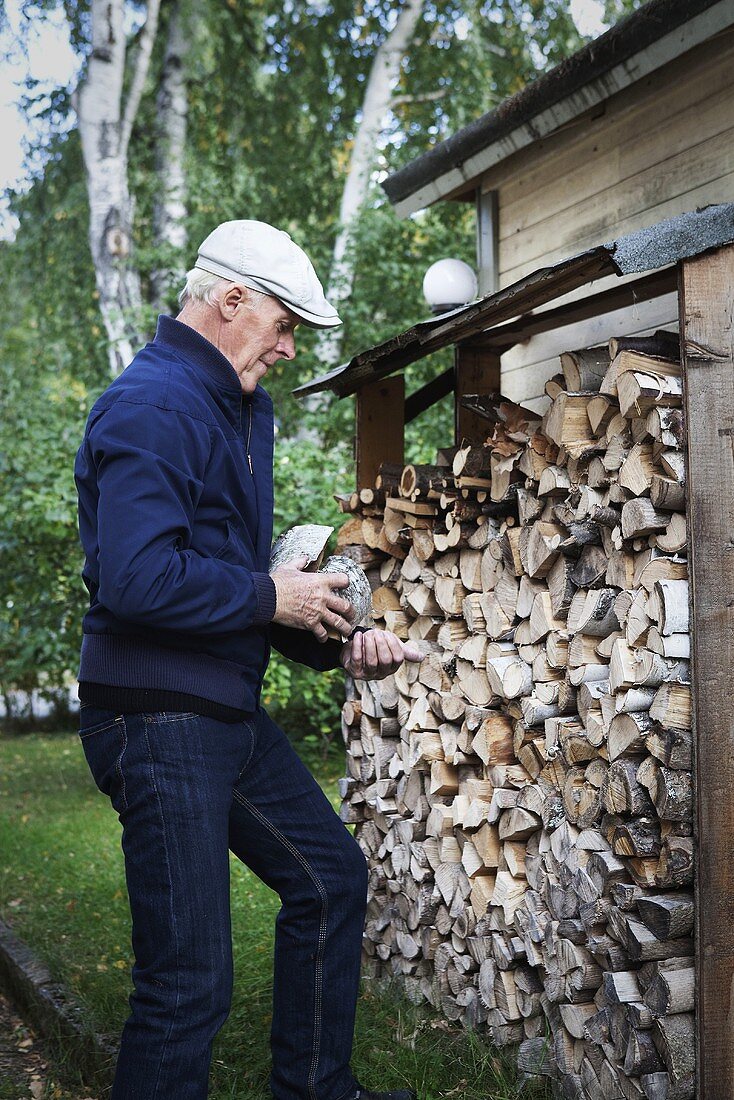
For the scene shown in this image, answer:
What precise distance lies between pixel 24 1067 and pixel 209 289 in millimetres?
2554

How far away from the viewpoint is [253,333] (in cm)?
244

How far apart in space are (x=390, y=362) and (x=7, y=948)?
273 centimetres

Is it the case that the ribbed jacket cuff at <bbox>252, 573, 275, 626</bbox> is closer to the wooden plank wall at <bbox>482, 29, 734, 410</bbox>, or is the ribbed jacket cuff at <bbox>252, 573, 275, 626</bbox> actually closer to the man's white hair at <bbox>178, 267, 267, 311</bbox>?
the man's white hair at <bbox>178, 267, 267, 311</bbox>

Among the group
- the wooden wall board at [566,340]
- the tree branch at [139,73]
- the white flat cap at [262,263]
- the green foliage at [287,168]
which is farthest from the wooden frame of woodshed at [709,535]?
the tree branch at [139,73]

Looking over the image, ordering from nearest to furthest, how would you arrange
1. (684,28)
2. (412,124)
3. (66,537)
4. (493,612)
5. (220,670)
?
(220,670)
(493,612)
(684,28)
(66,537)
(412,124)

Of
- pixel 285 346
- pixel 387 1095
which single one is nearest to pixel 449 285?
pixel 285 346

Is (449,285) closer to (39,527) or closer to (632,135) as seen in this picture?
(632,135)

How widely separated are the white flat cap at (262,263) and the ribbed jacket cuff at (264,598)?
0.61 m

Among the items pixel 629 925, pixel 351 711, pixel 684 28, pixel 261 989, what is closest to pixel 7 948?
pixel 261 989

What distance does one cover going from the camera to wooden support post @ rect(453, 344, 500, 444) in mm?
4012

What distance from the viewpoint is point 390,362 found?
3619mm

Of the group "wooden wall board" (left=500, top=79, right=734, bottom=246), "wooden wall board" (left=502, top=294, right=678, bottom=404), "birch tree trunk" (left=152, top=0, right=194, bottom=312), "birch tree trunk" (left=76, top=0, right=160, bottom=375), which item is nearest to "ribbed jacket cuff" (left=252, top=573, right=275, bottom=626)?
"wooden wall board" (left=502, top=294, right=678, bottom=404)

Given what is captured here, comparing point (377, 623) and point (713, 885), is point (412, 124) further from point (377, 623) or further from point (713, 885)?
point (713, 885)

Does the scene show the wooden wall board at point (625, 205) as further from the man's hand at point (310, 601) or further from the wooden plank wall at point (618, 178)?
the man's hand at point (310, 601)
